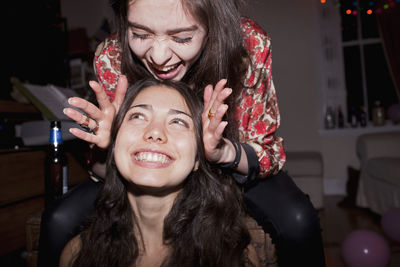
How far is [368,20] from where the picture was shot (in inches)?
180

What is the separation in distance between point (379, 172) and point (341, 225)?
0.62 m

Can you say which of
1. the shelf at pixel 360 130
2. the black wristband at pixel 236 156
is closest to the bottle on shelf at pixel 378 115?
the shelf at pixel 360 130

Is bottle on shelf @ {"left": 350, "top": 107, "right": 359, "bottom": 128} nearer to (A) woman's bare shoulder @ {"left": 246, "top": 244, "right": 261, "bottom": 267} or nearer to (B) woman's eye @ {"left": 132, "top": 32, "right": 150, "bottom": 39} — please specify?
(A) woman's bare shoulder @ {"left": 246, "top": 244, "right": 261, "bottom": 267}

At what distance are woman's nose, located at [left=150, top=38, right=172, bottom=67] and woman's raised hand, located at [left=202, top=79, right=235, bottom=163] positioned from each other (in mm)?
184

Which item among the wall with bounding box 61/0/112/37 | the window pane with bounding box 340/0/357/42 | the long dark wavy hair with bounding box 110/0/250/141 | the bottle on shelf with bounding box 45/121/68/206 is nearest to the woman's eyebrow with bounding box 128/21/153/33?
the long dark wavy hair with bounding box 110/0/250/141

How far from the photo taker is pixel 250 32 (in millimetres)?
1315

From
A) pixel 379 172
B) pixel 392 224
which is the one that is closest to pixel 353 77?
pixel 379 172

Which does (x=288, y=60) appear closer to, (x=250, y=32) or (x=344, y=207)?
(x=344, y=207)

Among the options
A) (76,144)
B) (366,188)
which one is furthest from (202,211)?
(366,188)

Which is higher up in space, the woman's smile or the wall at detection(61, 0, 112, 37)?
the wall at detection(61, 0, 112, 37)

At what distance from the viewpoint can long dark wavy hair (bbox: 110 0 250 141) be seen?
3.63ft

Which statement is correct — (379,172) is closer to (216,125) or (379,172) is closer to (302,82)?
(302,82)

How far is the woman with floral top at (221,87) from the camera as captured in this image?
1.00 metres

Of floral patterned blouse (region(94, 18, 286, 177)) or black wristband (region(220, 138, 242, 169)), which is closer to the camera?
black wristband (region(220, 138, 242, 169))
